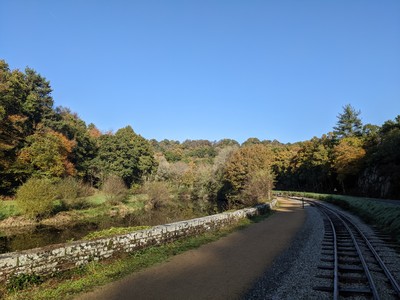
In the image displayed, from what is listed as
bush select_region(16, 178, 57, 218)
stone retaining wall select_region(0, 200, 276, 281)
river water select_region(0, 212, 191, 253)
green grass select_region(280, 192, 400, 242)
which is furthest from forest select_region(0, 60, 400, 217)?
stone retaining wall select_region(0, 200, 276, 281)

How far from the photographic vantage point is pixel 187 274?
7695 millimetres

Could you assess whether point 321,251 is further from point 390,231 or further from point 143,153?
point 143,153

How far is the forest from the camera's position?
105 ft

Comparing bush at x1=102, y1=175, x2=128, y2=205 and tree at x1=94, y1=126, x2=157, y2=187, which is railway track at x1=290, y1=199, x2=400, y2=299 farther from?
tree at x1=94, y1=126, x2=157, y2=187

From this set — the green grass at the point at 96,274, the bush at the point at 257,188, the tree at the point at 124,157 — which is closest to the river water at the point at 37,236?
the green grass at the point at 96,274

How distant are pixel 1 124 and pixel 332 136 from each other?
2393 inches

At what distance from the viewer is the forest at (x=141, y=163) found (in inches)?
1259

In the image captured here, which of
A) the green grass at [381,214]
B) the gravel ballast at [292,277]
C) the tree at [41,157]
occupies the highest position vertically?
the tree at [41,157]

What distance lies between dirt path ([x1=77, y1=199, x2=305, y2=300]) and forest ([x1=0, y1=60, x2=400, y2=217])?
63.9ft

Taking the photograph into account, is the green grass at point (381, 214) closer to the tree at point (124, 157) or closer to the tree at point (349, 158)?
the tree at point (349, 158)

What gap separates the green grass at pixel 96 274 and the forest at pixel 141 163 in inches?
746

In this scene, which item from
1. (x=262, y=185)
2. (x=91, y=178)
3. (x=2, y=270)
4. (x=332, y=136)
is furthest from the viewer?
(x=332, y=136)

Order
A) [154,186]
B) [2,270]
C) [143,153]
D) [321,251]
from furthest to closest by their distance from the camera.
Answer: [143,153] < [154,186] < [321,251] < [2,270]

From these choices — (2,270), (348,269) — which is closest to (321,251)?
(348,269)
